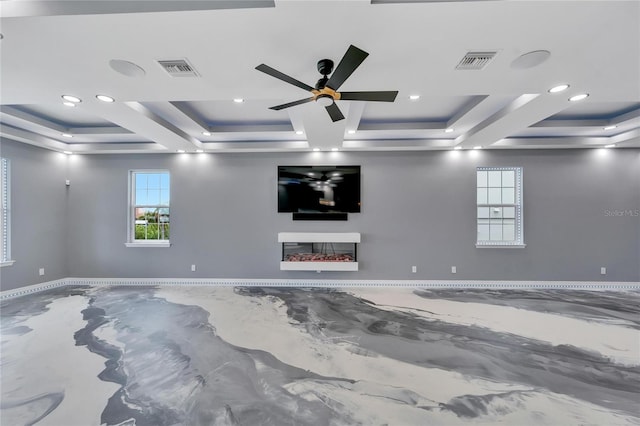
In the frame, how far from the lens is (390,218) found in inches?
201

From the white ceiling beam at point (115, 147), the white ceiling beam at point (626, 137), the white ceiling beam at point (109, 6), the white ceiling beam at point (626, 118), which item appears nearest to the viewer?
the white ceiling beam at point (109, 6)

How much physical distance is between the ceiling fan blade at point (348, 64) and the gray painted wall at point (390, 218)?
3.24 metres

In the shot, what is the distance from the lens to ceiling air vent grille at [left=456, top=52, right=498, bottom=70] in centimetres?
197

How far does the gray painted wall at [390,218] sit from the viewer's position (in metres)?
4.88

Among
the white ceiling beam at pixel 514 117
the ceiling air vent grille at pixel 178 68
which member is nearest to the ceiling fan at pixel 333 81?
the ceiling air vent grille at pixel 178 68

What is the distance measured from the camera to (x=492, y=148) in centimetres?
495

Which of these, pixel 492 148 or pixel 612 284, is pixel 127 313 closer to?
pixel 492 148

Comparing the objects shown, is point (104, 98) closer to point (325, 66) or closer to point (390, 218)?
point (325, 66)

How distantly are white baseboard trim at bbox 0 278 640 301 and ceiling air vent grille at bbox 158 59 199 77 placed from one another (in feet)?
12.7

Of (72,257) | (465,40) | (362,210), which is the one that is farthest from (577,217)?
(72,257)

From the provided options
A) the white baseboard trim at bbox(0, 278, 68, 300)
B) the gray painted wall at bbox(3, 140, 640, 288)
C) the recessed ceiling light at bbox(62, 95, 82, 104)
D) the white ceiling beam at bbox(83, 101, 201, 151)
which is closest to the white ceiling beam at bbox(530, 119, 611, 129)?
the gray painted wall at bbox(3, 140, 640, 288)

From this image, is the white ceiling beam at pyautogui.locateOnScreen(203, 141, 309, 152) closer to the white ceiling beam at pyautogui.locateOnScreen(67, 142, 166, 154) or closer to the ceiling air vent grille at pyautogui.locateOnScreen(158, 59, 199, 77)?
the white ceiling beam at pyautogui.locateOnScreen(67, 142, 166, 154)

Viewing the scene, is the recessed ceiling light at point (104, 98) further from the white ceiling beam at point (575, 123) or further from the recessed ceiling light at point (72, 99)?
the white ceiling beam at point (575, 123)

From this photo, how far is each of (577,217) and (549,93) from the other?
368 centimetres
